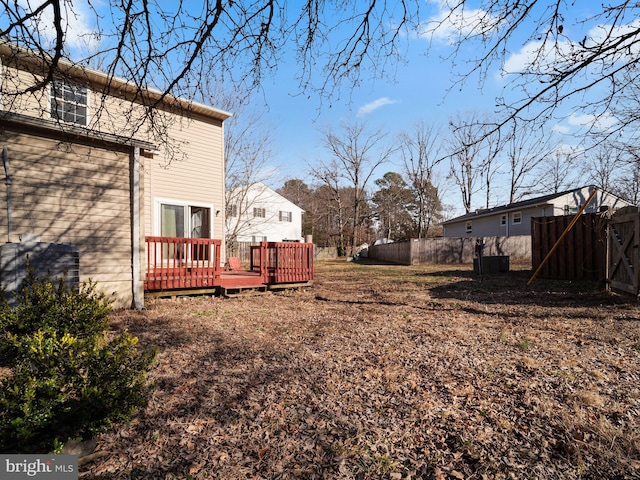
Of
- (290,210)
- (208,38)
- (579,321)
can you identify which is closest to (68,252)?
(208,38)

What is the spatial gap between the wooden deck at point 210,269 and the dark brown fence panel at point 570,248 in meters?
7.48

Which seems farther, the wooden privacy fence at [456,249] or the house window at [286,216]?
the house window at [286,216]

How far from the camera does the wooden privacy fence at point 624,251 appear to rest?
20.3 ft

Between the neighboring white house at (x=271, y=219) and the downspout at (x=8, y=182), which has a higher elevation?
the neighboring white house at (x=271, y=219)

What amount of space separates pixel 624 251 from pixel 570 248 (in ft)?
10.7

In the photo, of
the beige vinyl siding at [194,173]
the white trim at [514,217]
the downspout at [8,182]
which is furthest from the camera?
the white trim at [514,217]

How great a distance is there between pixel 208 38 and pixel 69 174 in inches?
186

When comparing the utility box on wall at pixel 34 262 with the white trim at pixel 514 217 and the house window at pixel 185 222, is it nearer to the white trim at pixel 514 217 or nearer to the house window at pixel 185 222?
the house window at pixel 185 222

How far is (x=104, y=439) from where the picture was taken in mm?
2314

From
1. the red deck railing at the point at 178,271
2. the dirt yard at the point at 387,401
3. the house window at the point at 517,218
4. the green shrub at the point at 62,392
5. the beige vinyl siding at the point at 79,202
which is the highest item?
the house window at the point at 517,218

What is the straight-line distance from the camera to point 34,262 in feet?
15.5

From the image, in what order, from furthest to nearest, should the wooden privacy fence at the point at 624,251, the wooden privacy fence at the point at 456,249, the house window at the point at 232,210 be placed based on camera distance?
the house window at the point at 232,210 < the wooden privacy fence at the point at 456,249 < the wooden privacy fence at the point at 624,251

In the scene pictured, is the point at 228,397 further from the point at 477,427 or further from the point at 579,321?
the point at 579,321

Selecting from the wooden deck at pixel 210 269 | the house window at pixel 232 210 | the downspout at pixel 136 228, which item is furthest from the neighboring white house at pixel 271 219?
the downspout at pixel 136 228
